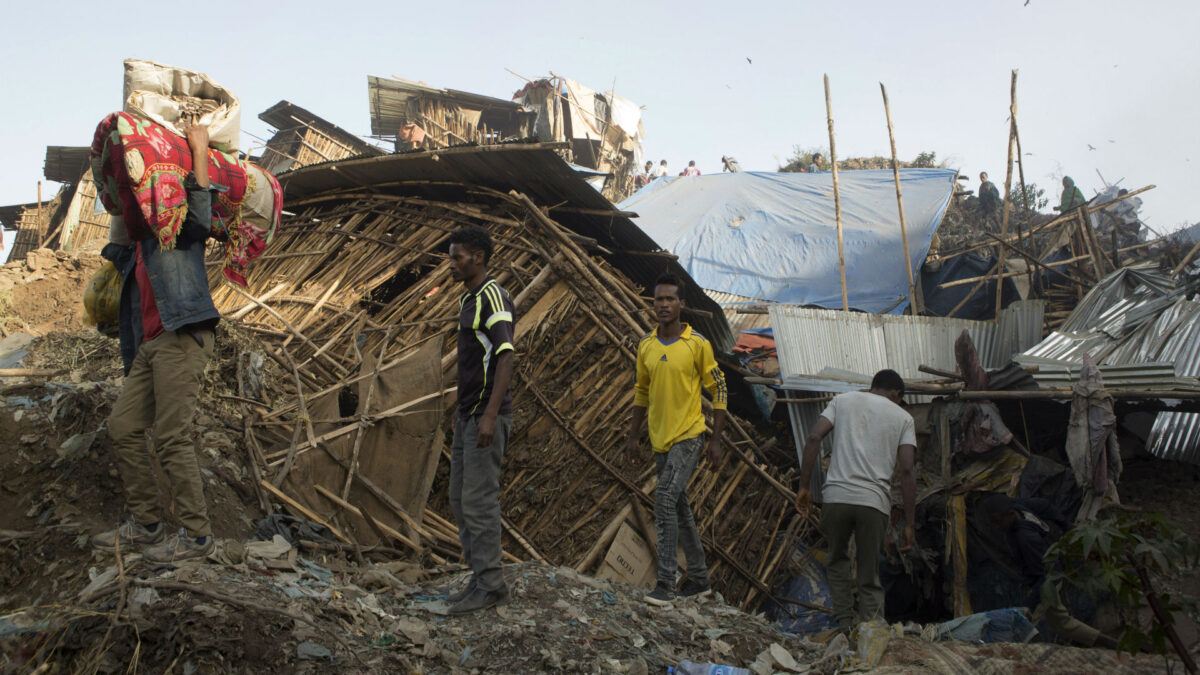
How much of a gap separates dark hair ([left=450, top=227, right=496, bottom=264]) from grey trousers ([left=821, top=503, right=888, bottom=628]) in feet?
8.06

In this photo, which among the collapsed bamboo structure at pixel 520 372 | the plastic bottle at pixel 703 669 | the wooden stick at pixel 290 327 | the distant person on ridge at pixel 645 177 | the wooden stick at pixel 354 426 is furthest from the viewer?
the distant person on ridge at pixel 645 177

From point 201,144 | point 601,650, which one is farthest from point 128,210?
point 601,650

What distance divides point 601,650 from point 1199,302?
24.8 ft

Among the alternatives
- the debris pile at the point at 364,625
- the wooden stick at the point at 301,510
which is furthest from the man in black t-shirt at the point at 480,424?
the wooden stick at the point at 301,510

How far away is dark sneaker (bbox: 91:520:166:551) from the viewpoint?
3.42 metres

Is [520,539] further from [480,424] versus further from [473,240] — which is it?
[473,240]

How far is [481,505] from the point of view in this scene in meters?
3.71

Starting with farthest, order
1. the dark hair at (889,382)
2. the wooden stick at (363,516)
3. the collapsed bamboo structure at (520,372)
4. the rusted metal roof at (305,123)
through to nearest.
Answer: the rusted metal roof at (305,123) → the collapsed bamboo structure at (520,372) → the wooden stick at (363,516) → the dark hair at (889,382)

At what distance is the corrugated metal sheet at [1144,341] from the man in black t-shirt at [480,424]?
5.16 metres

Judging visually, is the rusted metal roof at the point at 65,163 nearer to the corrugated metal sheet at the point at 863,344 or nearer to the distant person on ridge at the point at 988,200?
the corrugated metal sheet at the point at 863,344

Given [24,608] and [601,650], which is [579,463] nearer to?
[601,650]

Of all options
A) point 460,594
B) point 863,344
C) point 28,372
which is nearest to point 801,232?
point 863,344

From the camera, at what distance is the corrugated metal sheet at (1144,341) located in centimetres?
655

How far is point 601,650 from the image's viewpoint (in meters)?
3.59
